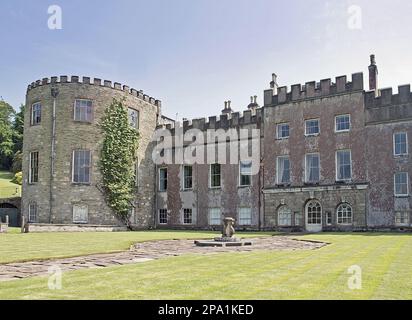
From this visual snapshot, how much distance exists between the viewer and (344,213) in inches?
1057

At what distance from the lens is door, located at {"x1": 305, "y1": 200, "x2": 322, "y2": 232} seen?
2773cm

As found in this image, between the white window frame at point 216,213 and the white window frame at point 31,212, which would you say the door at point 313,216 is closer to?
the white window frame at point 216,213

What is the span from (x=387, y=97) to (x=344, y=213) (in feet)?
24.5

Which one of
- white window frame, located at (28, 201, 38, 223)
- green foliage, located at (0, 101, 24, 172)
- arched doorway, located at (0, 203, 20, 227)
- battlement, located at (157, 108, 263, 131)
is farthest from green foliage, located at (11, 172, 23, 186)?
battlement, located at (157, 108, 263, 131)

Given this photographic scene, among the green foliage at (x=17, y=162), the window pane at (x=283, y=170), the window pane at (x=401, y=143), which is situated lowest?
the window pane at (x=283, y=170)

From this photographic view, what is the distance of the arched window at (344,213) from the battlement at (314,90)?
7.17 meters

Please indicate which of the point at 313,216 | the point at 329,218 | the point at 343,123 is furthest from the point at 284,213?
the point at 343,123

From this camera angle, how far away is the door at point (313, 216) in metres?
27.7

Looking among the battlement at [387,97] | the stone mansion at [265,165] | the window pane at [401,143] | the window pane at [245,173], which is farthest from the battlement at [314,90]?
the window pane at [245,173]

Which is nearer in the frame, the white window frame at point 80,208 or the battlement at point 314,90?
the battlement at point 314,90

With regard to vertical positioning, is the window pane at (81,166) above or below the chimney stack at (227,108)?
below

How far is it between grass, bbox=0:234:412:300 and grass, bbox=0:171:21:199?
39171 millimetres

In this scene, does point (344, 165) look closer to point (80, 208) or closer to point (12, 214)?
point (80, 208)

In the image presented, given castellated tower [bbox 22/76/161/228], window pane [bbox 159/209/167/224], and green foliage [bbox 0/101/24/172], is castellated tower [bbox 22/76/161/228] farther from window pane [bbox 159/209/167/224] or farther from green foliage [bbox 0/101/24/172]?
green foliage [bbox 0/101/24/172]
